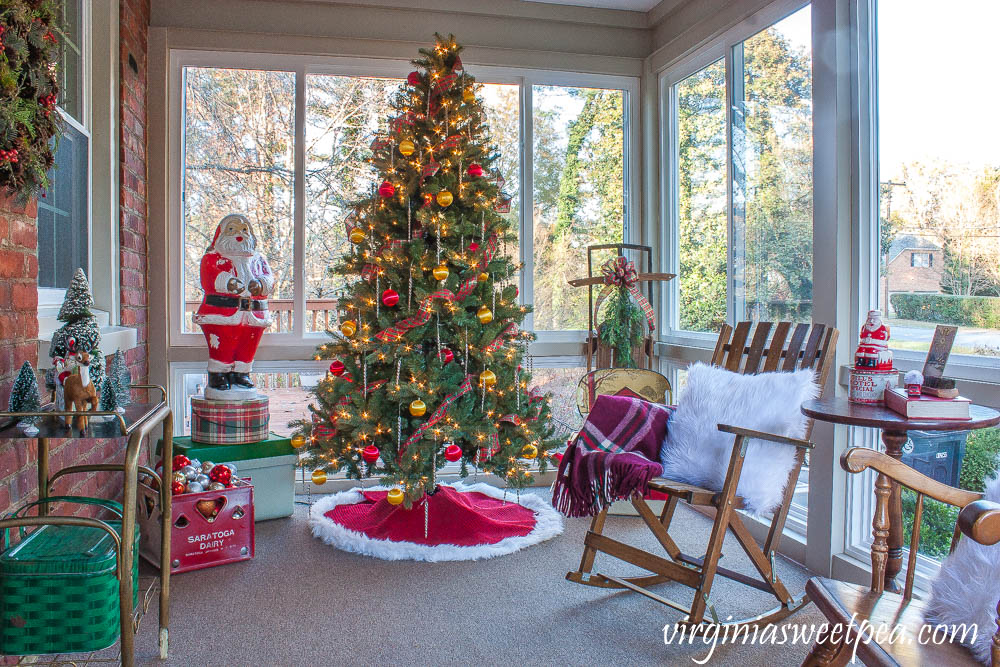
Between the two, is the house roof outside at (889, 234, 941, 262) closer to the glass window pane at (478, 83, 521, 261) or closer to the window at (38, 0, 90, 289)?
the glass window pane at (478, 83, 521, 261)

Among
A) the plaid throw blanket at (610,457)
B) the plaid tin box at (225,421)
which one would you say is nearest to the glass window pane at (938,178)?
the plaid throw blanket at (610,457)

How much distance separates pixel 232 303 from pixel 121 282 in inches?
21.1

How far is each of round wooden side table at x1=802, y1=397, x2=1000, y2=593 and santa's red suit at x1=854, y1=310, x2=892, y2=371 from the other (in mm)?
133

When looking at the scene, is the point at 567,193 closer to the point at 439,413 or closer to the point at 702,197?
the point at 702,197

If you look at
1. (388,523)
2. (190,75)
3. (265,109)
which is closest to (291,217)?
(265,109)

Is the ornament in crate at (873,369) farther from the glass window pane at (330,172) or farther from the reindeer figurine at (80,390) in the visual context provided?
the glass window pane at (330,172)

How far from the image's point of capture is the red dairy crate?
9.20 feet

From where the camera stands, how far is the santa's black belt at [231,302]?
10.6ft

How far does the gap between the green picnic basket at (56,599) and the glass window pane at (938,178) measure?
255cm

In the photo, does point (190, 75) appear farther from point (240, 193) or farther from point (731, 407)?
point (731, 407)

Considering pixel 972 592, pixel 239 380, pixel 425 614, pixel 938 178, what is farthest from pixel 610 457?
pixel 239 380

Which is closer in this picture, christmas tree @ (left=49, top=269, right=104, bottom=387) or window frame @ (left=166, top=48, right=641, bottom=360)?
christmas tree @ (left=49, top=269, right=104, bottom=387)

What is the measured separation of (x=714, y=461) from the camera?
2416 mm

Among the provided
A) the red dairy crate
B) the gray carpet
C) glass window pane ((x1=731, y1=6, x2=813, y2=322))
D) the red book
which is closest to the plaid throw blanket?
the gray carpet
